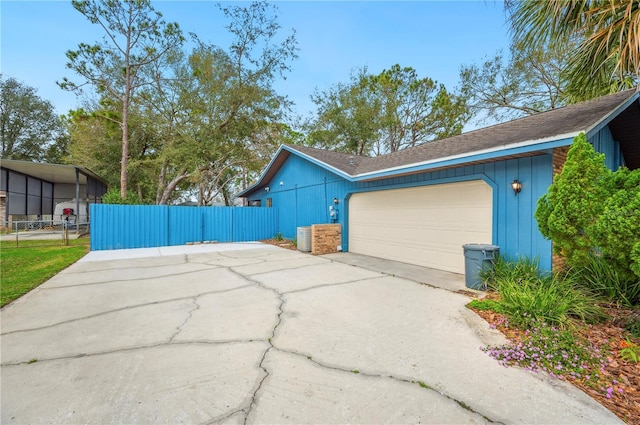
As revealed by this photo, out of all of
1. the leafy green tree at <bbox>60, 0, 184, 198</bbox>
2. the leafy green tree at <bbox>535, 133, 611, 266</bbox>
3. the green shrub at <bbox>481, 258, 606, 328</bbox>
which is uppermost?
the leafy green tree at <bbox>60, 0, 184, 198</bbox>

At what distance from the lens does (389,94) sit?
19625 millimetres

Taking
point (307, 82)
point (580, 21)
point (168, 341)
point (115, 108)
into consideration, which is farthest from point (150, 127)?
point (580, 21)

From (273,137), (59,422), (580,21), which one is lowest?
(59,422)

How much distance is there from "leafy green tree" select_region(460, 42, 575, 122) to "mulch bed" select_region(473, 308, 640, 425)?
1359 cm

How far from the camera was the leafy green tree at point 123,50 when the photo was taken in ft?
46.4

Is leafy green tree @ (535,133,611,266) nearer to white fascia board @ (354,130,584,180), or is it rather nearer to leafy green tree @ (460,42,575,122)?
white fascia board @ (354,130,584,180)

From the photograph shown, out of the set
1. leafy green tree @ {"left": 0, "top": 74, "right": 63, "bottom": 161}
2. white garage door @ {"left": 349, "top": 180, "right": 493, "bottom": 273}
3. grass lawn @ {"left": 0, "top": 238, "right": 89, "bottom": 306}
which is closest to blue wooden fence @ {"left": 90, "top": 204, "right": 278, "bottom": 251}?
grass lawn @ {"left": 0, "top": 238, "right": 89, "bottom": 306}

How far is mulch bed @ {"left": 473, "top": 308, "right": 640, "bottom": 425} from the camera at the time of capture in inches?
76.5

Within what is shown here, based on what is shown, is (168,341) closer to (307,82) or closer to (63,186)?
(307,82)

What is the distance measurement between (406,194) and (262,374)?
6.07 m

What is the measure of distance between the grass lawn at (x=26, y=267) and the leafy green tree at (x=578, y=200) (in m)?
7.68

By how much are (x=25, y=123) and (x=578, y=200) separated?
36.2 meters

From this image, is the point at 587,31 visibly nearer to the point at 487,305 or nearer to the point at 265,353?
the point at 487,305

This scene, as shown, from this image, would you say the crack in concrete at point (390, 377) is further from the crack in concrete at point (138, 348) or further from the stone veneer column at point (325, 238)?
the stone veneer column at point (325, 238)
